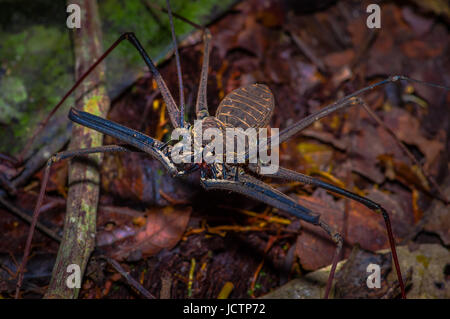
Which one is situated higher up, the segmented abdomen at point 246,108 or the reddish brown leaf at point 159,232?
the segmented abdomen at point 246,108

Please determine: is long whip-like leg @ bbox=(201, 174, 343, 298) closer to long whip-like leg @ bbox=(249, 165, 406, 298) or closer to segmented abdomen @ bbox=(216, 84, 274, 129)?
long whip-like leg @ bbox=(249, 165, 406, 298)

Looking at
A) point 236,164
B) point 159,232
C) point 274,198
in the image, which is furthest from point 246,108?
point 159,232

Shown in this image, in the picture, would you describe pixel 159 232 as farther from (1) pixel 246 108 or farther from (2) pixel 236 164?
(1) pixel 246 108

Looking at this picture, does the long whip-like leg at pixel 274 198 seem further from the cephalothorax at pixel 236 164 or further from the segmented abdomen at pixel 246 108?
the segmented abdomen at pixel 246 108

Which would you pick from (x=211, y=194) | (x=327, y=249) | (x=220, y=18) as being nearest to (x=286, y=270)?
(x=327, y=249)

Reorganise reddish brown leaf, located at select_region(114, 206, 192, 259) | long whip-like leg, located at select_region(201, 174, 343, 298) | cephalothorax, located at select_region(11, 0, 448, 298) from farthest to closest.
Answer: reddish brown leaf, located at select_region(114, 206, 192, 259), cephalothorax, located at select_region(11, 0, 448, 298), long whip-like leg, located at select_region(201, 174, 343, 298)

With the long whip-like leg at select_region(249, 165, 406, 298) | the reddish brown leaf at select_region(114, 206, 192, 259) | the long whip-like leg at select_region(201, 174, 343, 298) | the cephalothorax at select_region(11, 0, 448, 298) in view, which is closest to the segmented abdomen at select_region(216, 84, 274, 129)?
the cephalothorax at select_region(11, 0, 448, 298)

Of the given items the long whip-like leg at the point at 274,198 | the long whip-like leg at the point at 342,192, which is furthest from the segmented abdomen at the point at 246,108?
the long whip-like leg at the point at 274,198
